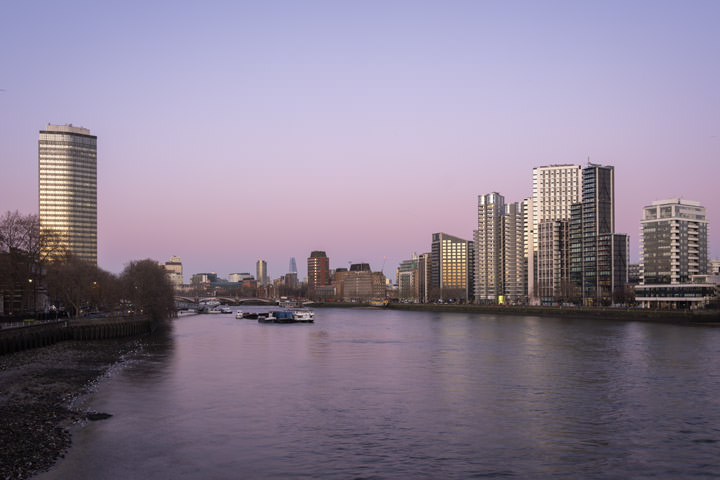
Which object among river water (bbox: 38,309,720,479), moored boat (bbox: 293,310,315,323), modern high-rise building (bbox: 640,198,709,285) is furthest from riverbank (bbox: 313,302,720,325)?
river water (bbox: 38,309,720,479)

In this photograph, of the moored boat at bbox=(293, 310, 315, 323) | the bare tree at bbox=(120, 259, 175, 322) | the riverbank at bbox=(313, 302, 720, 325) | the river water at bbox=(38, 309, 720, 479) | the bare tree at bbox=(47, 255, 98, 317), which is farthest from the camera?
the moored boat at bbox=(293, 310, 315, 323)

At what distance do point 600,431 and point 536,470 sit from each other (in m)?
7.42

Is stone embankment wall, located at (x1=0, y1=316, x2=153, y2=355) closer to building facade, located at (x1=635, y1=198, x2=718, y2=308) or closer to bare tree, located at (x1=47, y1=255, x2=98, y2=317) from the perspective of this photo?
bare tree, located at (x1=47, y1=255, x2=98, y2=317)

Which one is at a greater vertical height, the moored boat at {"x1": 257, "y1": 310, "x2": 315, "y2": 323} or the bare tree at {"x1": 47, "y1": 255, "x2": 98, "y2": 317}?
the bare tree at {"x1": 47, "y1": 255, "x2": 98, "y2": 317}

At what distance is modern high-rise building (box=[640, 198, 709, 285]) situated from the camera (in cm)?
18288

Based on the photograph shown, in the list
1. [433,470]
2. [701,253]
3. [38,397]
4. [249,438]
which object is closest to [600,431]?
[433,470]

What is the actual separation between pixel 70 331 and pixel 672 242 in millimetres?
162138

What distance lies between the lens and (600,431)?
99.1ft

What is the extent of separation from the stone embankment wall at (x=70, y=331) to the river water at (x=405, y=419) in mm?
10891

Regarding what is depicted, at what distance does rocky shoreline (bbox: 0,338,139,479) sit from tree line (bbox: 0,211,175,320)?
21.3 meters

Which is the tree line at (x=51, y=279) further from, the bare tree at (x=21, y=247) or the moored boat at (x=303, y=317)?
the moored boat at (x=303, y=317)

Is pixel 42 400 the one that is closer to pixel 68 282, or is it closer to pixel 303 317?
pixel 68 282

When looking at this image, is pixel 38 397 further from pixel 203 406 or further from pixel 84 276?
pixel 84 276

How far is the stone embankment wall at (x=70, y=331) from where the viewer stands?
5853cm
